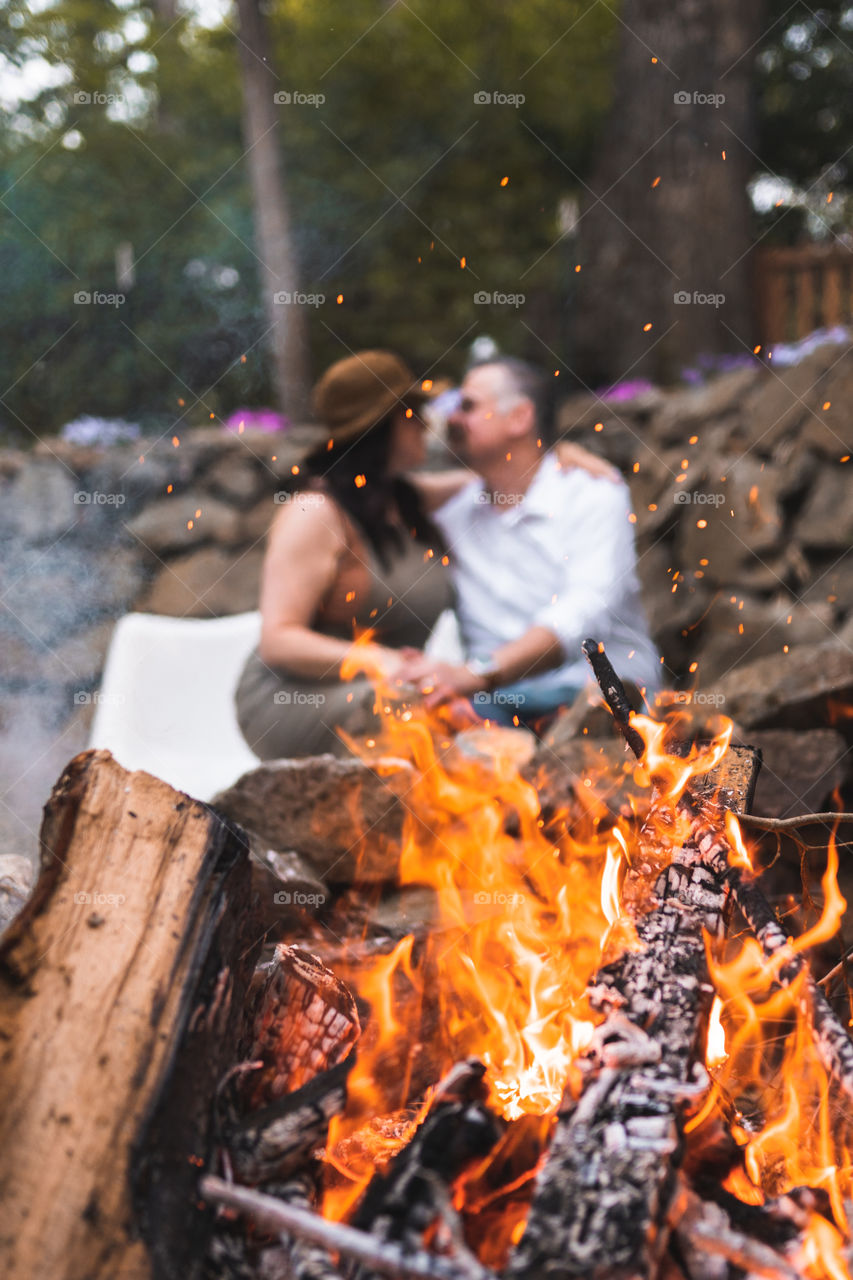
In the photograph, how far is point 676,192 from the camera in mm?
7000

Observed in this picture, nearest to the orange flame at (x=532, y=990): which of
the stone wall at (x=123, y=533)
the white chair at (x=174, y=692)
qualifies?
the white chair at (x=174, y=692)

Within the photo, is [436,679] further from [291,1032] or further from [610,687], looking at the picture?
[291,1032]

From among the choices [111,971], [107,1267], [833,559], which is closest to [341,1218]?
[107,1267]

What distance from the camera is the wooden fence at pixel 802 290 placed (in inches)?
285

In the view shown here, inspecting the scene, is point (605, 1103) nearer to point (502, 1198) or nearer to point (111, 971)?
point (502, 1198)

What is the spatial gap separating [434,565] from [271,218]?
171 inches

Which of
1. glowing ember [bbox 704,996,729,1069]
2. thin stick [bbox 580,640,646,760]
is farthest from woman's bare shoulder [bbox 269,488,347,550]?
glowing ember [bbox 704,996,729,1069]

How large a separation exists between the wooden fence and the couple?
432 centimetres

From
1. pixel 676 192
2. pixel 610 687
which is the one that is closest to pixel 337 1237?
pixel 610 687

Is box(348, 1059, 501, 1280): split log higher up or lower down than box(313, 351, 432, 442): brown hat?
lower down

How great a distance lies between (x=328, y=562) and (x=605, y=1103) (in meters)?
2.25

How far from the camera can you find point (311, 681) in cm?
333

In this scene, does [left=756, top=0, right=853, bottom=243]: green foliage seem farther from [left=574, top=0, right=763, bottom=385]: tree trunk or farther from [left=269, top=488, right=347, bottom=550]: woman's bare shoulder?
[left=269, top=488, right=347, bottom=550]: woman's bare shoulder

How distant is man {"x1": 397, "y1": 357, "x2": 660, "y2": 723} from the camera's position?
3.52m
